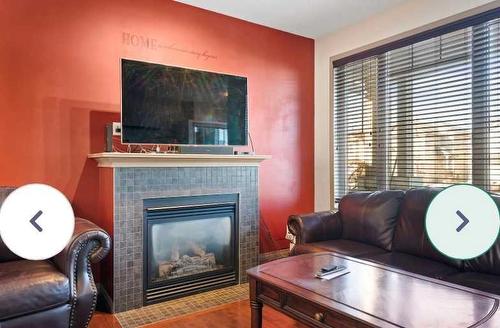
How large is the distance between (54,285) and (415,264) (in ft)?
7.04

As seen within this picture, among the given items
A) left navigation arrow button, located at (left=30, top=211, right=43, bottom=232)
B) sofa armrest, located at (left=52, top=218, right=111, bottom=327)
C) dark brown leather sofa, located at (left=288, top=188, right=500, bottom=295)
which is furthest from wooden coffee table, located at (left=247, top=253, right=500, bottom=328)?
left navigation arrow button, located at (left=30, top=211, right=43, bottom=232)

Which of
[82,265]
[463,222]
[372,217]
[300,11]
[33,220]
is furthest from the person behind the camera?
[300,11]

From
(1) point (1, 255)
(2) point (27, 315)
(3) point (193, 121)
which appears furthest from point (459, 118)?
(1) point (1, 255)

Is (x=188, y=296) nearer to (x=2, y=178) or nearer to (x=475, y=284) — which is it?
(x=2, y=178)

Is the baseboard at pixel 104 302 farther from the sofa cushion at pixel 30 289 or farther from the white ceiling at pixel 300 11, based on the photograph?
the white ceiling at pixel 300 11

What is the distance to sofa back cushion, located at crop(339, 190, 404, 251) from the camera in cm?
270

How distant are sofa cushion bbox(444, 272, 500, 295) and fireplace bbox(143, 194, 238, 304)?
5.68ft

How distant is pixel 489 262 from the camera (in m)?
2.09

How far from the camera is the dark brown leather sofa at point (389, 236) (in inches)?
83.2

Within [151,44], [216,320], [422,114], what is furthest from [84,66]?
[422,114]

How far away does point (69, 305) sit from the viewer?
194 centimetres

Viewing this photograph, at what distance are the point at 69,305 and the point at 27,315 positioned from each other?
0.66ft

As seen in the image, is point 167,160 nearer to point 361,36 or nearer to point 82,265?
point 82,265

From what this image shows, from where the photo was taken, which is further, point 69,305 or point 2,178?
point 2,178
